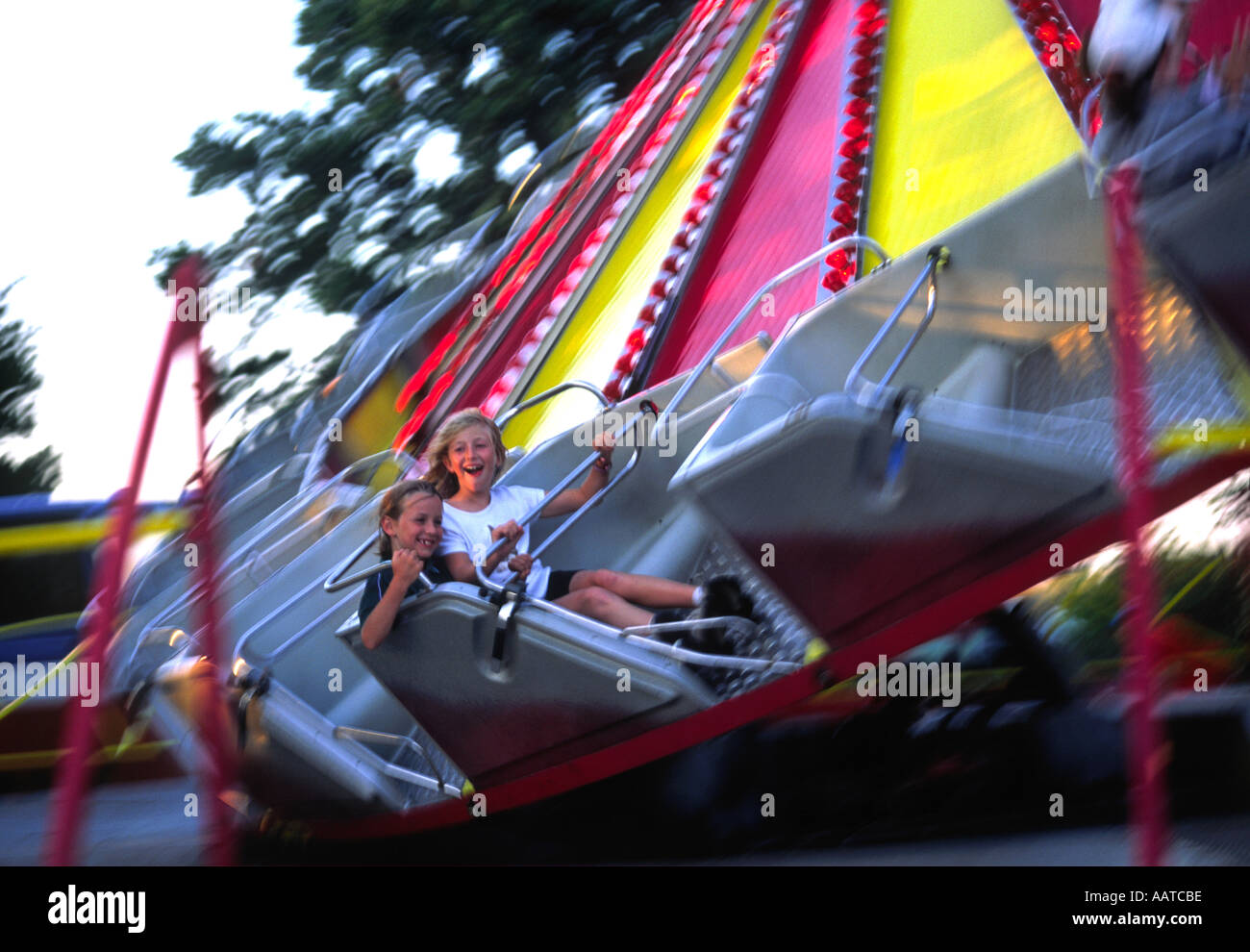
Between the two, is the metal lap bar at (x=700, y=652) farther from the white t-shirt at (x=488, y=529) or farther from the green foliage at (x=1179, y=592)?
the green foliage at (x=1179, y=592)

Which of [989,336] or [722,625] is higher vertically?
[989,336]

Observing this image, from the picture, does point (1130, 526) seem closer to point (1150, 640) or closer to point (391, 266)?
point (1150, 640)

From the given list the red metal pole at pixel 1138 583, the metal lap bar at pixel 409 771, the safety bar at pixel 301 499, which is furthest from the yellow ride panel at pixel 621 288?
the red metal pole at pixel 1138 583

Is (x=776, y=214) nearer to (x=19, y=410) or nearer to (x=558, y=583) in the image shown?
(x=558, y=583)

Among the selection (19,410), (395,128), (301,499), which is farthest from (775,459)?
(395,128)

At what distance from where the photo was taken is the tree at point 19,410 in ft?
13.8

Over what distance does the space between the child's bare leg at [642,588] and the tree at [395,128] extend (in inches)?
109

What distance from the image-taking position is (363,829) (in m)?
2.05

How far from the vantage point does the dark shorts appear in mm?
2088

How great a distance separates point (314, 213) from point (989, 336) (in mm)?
3737

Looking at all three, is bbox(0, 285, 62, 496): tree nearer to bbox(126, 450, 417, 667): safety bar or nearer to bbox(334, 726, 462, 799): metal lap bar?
bbox(126, 450, 417, 667): safety bar
